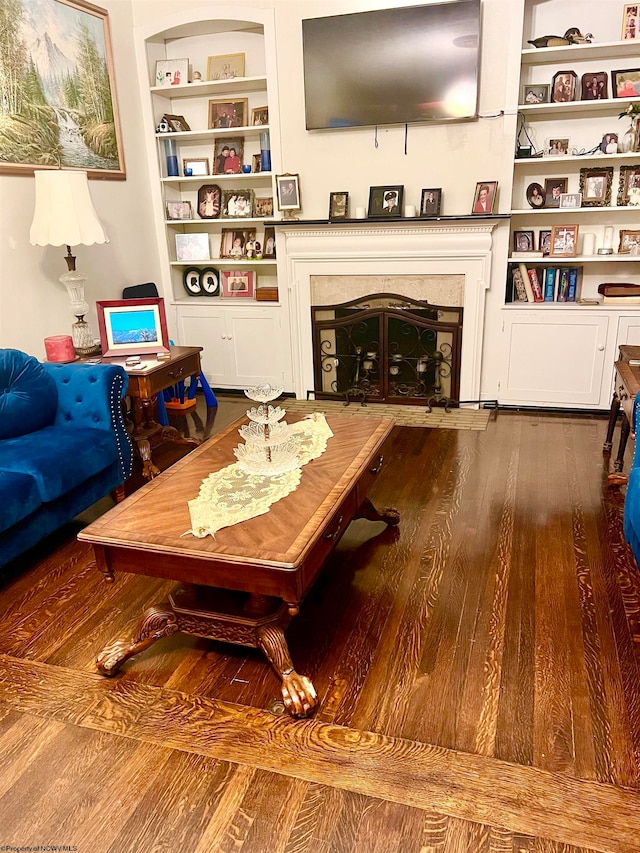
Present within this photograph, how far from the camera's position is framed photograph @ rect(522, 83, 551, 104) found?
4035 millimetres

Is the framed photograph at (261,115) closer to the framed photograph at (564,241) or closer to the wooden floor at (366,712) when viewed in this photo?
the framed photograph at (564,241)

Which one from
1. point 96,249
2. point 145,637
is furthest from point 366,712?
point 96,249

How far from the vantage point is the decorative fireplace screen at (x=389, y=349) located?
446cm

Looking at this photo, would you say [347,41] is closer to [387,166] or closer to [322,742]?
[387,166]

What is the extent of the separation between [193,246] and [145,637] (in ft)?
12.3

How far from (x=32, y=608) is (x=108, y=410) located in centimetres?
99

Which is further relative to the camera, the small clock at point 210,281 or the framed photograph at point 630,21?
the small clock at point 210,281

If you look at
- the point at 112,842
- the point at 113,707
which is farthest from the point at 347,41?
the point at 112,842

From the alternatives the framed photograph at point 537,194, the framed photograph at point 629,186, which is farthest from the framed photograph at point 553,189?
the framed photograph at point 629,186

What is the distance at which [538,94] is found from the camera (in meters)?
4.06

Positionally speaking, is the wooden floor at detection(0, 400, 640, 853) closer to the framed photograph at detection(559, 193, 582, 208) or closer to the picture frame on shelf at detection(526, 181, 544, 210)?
the framed photograph at detection(559, 193, 582, 208)

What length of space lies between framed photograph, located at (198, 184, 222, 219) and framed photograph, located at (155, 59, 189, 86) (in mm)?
751

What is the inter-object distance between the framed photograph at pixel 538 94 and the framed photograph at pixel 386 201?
0.98 metres

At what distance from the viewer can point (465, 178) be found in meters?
4.18
